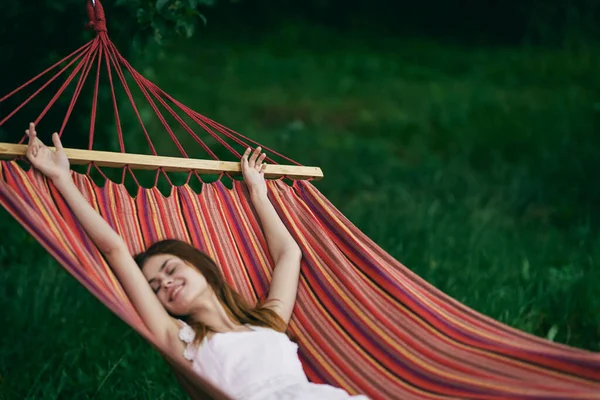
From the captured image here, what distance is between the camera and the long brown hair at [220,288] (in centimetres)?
204

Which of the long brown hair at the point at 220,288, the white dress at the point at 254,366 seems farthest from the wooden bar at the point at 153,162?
the white dress at the point at 254,366

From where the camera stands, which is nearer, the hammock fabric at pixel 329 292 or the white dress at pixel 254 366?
the hammock fabric at pixel 329 292

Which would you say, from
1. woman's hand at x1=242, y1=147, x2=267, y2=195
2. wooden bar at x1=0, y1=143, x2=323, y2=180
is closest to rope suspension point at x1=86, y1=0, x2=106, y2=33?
wooden bar at x1=0, y1=143, x2=323, y2=180

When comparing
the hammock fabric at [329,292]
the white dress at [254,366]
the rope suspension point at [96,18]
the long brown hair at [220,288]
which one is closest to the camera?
the hammock fabric at [329,292]

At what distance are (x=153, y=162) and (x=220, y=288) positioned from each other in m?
0.42

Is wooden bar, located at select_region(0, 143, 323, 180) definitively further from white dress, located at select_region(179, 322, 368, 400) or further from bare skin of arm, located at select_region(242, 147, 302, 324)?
white dress, located at select_region(179, 322, 368, 400)

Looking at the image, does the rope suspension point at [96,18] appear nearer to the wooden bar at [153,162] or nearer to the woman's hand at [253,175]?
the wooden bar at [153,162]

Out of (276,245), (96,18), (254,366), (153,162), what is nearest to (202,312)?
(254,366)

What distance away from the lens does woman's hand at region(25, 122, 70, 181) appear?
1930 millimetres

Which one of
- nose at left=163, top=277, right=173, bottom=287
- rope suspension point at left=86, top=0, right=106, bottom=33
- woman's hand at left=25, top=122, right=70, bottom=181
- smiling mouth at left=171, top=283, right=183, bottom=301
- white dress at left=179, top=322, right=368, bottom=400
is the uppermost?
rope suspension point at left=86, top=0, right=106, bottom=33

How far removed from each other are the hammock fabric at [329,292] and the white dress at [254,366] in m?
0.12

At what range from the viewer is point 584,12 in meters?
8.61

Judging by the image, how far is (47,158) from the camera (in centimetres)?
196

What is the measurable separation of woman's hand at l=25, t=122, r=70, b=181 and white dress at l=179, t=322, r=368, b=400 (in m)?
0.52
